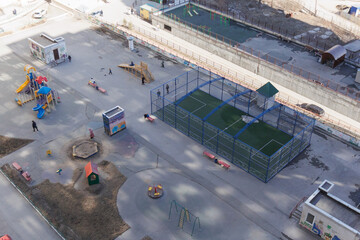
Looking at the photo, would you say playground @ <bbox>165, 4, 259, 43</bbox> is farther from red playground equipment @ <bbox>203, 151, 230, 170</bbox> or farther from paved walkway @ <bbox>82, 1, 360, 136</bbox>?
red playground equipment @ <bbox>203, 151, 230, 170</bbox>

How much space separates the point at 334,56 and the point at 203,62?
20.1m

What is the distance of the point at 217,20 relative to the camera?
247ft

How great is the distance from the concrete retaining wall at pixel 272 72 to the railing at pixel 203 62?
72.3 inches

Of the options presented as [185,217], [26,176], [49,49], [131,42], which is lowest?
[185,217]

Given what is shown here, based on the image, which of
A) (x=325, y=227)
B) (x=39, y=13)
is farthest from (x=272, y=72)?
(x=39, y=13)

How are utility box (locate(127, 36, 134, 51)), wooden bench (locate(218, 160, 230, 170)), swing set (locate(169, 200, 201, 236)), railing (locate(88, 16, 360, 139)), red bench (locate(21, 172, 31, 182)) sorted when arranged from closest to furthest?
swing set (locate(169, 200, 201, 236)), red bench (locate(21, 172, 31, 182)), wooden bench (locate(218, 160, 230, 170)), railing (locate(88, 16, 360, 139)), utility box (locate(127, 36, 134, 51))

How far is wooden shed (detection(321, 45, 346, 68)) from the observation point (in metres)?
58.5

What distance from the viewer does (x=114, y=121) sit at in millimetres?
45969

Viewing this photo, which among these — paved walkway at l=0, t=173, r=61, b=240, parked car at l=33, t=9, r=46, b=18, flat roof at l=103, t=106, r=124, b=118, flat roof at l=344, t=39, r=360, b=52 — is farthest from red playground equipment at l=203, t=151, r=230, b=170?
parked car at l=33, t=9, r=46, b=18

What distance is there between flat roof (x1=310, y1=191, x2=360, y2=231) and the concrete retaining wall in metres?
→ 20.1

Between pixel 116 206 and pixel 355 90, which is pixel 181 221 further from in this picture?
pixel 355 90

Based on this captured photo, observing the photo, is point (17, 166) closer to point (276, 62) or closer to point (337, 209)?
point (337, 209)

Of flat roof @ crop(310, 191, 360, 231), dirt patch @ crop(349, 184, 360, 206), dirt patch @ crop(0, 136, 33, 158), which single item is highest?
flat roof @ crop(310, 191, 360, 231)

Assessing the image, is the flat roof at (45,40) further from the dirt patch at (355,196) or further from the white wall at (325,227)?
A: the dirt patch at (355,196)
